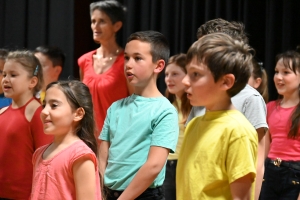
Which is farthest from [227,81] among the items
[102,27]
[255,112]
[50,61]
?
[50,61]

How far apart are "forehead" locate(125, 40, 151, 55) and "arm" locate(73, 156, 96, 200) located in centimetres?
56

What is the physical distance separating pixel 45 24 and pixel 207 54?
125 inches

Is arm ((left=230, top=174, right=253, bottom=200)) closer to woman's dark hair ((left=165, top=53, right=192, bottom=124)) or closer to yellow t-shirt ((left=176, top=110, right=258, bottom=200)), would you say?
yellow t-shirt ((left=176, top=110, right=258, bottom=200))

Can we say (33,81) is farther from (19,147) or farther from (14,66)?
(19,147)

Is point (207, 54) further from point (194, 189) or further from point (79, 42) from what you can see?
point (79, 42)

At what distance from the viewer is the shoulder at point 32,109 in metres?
2.69

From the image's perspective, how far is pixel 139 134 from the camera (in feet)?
7.59

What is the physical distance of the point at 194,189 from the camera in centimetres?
178

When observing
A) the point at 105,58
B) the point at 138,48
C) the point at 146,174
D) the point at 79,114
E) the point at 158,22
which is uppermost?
the point at 158,22

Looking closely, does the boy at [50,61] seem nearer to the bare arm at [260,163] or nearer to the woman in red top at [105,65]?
the woman in red top at [105,65]

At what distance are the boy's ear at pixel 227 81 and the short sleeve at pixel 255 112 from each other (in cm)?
48

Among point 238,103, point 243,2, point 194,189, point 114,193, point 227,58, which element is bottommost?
point 114,193

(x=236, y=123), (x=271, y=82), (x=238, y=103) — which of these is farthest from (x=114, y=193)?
(x=271, y=82)

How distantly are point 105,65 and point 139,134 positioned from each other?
4.65 feet
